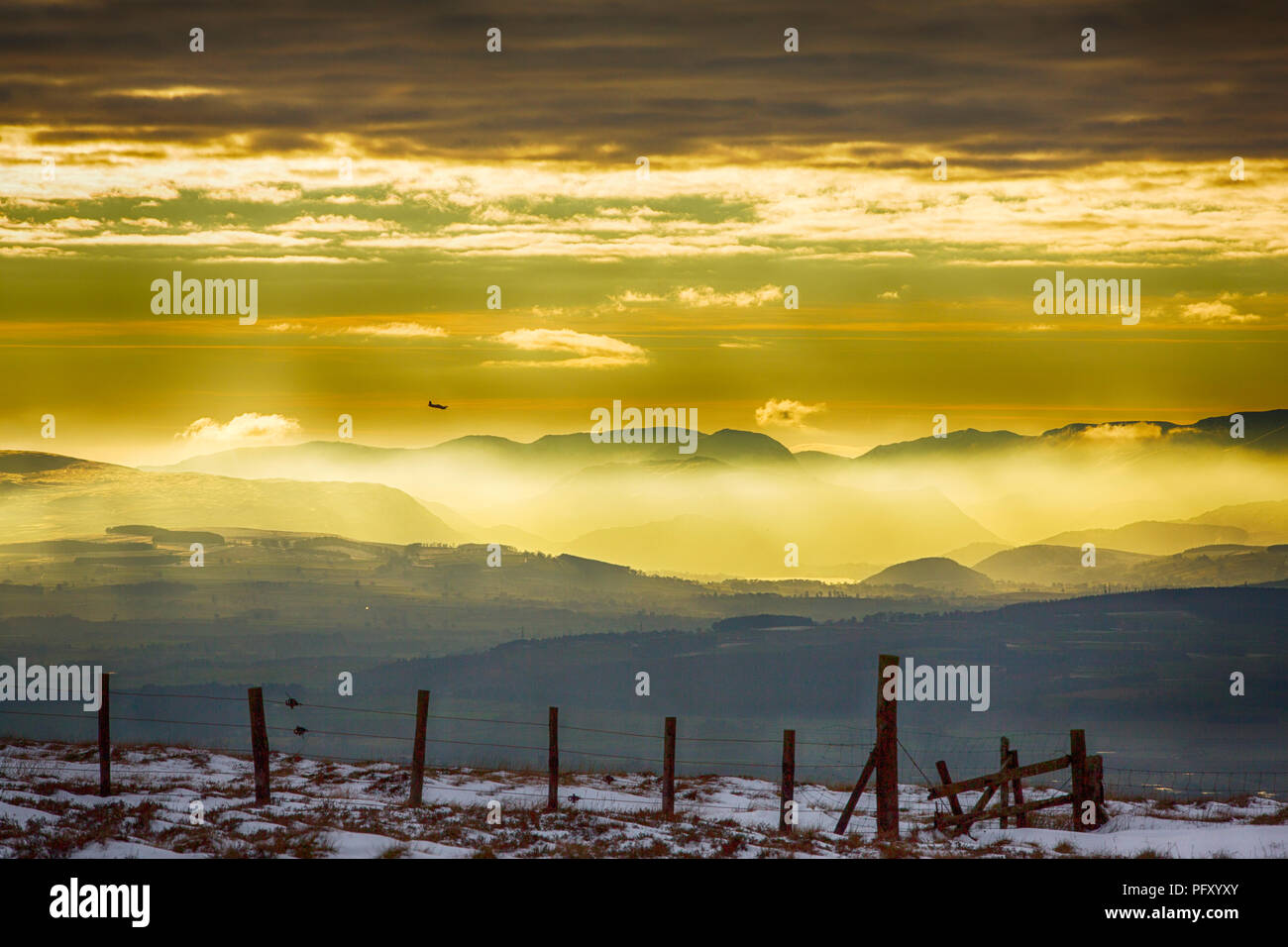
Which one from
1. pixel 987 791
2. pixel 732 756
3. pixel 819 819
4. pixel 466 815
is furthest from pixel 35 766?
pixel 732 756

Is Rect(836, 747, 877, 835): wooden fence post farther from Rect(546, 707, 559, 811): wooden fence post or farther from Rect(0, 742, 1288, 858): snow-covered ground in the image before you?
Rect(546, 707, 559, 811): wooden fence post

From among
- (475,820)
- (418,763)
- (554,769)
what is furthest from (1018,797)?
(418,763)

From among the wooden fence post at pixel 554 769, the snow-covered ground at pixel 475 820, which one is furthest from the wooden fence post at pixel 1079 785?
the wooden fence post at pixel 554 769

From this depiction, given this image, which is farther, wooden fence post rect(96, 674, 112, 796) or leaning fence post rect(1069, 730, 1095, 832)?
wooden fence post rect(96, 674, 112, 796)

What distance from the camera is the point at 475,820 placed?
21734 millimetres

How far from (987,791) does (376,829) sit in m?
11.0

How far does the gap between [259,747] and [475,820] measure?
4.49 meters

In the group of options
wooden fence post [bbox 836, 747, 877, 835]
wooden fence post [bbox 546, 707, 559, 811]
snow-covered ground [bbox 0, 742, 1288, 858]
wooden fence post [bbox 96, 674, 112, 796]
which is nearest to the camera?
snow-covered ground [bbox 0, 742, 1288, 858]

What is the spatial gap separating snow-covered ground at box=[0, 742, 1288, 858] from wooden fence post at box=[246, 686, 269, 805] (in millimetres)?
306

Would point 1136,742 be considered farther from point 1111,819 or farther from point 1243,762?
point 1111,819

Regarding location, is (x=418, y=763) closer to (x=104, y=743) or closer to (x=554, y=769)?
(x=554, y=769)

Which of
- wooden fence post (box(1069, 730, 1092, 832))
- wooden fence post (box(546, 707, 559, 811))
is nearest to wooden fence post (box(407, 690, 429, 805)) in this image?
wooden fence post (box(546, 707, 559, 811))

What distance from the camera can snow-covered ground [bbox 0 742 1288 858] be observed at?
1867 cm

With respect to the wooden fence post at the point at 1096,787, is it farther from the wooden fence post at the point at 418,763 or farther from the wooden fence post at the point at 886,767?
the wooden fence post at the point at 418,763
